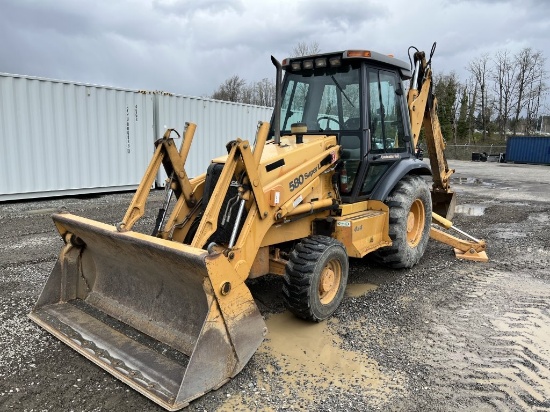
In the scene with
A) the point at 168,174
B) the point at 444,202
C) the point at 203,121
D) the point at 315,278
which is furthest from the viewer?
the point at 203,121

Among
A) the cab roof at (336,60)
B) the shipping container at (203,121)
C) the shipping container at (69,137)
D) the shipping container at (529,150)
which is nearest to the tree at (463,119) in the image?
the shipping container at (529,150)

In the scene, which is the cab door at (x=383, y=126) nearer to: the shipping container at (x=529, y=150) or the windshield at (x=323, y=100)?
the windshield at (x=323, y=100)

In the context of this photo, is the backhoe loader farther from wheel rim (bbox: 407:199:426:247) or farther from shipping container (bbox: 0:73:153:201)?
shipping container (bbox: 0:73:153:201)

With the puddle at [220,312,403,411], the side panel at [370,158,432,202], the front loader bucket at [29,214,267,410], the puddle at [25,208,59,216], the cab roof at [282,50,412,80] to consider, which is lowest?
the puddle at [220,312,403,411]

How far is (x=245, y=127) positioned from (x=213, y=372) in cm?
1291

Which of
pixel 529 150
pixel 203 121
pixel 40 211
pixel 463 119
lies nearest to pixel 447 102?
pixel 463 119

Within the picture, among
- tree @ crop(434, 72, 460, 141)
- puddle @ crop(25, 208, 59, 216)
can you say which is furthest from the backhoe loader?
tree @ crop(434, 72, 460, 141)

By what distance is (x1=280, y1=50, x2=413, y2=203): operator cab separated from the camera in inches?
181

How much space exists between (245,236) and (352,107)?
2.03 meters

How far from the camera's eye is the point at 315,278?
3.68 metres

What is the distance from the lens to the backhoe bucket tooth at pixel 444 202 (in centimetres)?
727

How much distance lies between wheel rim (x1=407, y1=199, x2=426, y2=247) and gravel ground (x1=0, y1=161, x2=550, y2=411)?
39cm

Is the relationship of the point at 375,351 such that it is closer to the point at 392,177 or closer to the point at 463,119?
the point at 392,177

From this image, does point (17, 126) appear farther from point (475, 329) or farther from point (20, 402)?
point (475, 329)
